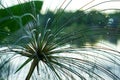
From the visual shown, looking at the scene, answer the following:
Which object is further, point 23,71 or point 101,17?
point 23,71

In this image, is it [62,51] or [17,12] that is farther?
[17,12]

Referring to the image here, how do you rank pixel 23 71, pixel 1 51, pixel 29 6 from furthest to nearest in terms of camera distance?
pixel 23 71 < pixel 29 6 < pixel 1 51

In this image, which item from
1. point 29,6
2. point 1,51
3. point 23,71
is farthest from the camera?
point 23,71

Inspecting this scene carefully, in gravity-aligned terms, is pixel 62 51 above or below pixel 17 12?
below

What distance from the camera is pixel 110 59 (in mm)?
861

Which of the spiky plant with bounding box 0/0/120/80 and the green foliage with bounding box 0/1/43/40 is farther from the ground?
the green foliage with bounding box 0/1/43/40

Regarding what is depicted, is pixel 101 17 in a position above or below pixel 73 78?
above

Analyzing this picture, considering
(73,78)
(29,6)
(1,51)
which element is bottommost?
(73,78)

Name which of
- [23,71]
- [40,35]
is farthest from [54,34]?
[23,71]

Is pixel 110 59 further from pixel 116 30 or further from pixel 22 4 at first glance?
pixel 22 4

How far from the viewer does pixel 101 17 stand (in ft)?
2.85

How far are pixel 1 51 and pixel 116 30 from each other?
0.28 meters

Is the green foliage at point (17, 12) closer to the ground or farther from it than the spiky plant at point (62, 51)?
farther from it

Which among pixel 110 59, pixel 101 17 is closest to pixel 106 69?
pixel 110 59
